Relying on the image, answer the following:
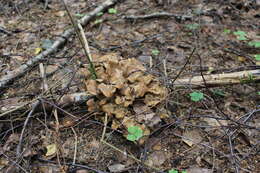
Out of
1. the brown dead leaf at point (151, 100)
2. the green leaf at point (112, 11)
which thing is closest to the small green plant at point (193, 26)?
the green leaf at point (112, 11)

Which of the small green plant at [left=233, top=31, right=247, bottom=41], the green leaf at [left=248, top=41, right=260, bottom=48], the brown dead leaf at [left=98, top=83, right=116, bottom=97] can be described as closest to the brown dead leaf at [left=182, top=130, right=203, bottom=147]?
the brown dead leaf at [left=98, top=83, right=116, bottom=97]

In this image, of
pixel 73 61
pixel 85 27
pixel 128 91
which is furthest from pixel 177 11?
pixel 128 91

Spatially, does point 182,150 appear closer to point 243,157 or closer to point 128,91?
point 243,157

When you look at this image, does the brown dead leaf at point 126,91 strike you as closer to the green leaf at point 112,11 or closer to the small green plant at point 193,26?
the small green plant at point 193,26

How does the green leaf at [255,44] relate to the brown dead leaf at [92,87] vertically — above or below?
below

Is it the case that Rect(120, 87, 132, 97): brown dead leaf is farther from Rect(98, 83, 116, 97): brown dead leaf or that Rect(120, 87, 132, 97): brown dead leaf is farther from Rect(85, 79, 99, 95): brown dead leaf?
Rect(85, 79, 99, 95): brown dead leaf
